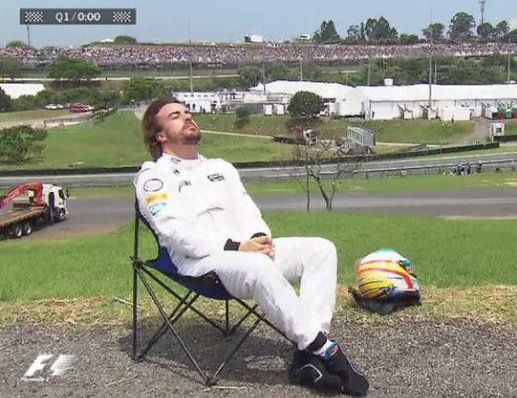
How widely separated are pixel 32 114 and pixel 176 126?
98529mm

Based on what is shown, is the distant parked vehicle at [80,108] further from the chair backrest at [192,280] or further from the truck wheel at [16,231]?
the chair backrest at [192,280]

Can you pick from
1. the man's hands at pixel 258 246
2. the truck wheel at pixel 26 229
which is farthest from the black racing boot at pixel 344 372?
the truck wheel at pixel 26 229

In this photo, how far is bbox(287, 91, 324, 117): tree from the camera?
270ft

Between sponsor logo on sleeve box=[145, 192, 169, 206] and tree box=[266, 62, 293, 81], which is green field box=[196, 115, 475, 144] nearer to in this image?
tree box=[266, 62, 293, 81]

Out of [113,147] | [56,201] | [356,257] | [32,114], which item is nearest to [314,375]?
[356,257]

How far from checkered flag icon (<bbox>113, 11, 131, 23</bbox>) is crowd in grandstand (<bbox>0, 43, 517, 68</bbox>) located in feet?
48.2

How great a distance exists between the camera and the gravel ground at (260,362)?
3.84 m

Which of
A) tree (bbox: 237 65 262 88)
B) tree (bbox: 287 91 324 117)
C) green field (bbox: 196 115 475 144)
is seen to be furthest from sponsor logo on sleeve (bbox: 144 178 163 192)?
tree (bbox: 237 65 262 88)

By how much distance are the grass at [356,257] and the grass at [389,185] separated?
715 inches

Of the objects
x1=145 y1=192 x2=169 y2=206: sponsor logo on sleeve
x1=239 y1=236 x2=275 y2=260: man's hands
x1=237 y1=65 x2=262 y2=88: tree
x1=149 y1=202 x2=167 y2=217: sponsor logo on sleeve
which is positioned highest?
x1=145 y1=192 x2=169 y2=206: sponsor logo on sleeve

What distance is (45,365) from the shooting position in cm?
426

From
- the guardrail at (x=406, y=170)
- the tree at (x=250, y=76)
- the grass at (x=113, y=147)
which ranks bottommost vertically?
the grass at (x=113, y=147)

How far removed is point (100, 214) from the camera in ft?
102

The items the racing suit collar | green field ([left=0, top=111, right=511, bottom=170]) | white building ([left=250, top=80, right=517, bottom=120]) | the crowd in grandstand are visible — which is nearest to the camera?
the racing suit collar
